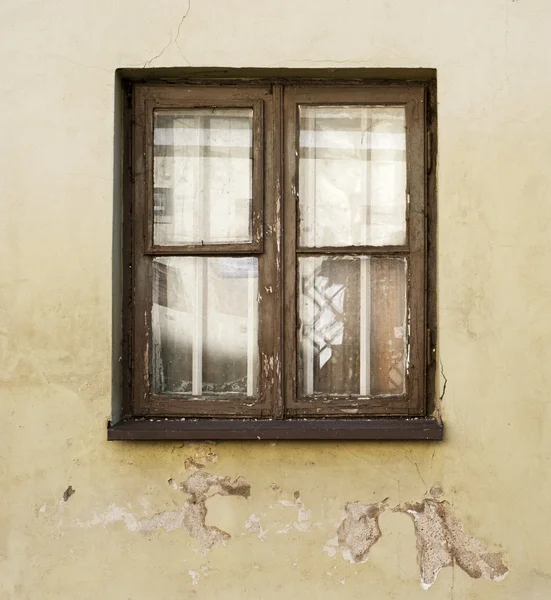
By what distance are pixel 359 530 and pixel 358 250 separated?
48.5 inches

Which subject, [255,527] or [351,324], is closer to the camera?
[255,527]

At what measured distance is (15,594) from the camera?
111 inches

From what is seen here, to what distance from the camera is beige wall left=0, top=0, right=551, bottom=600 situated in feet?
9.17

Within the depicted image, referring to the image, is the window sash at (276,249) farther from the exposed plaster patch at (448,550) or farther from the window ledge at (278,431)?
the exposed plaster patch at (448,550)

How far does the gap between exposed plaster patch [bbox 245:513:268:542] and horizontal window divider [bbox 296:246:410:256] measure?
1185 millimetres

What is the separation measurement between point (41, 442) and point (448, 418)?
1763 millimetres

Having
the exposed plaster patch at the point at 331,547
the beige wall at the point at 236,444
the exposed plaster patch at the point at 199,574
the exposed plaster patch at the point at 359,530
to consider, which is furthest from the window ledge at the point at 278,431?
the exposed plaster patch at the point at 199,574

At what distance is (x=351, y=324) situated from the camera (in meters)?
2.99

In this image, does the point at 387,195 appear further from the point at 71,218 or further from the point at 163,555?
the point at 163,555

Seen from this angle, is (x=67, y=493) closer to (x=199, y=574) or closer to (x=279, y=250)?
(x=199, y=574)

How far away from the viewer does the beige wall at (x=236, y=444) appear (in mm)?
2795

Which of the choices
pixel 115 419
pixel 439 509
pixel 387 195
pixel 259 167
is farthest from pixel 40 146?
pixel 439 509

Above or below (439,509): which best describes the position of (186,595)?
below

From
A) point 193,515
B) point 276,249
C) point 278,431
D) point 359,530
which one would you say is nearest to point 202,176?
point 276,249
